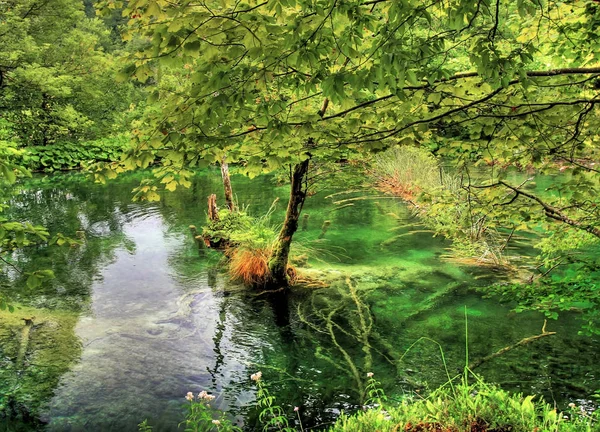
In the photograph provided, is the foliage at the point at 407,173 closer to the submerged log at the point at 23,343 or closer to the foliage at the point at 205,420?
the submerged log at the point at 23,343

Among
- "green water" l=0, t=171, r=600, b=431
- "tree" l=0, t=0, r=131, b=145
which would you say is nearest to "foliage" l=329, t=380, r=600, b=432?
"green water" l=0, t=171, r=600, b=431

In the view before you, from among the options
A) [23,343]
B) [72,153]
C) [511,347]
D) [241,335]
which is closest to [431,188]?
[511,347]

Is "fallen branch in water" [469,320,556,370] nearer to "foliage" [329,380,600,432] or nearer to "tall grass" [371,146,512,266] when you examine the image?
"foliage" [329,380,600,432]

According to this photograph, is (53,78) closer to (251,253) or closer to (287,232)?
(251,253)

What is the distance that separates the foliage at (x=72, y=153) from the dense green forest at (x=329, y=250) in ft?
22.4

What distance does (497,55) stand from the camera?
7.22 ft

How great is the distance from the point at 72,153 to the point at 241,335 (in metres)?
15.1

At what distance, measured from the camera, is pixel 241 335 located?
548cm

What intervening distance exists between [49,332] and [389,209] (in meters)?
8.18

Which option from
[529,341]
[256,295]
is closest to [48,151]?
[256,295]

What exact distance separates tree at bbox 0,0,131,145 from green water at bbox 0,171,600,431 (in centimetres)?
658

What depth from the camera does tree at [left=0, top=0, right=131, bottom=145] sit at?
13.1 metres

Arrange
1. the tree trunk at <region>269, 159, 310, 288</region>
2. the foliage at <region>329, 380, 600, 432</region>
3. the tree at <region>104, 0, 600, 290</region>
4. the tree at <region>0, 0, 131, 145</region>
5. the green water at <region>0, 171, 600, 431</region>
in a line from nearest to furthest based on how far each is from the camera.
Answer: the tree at <region>104, 0, 600, 290</region>, the foliage at <region>329, 380, 600, 432</region>, the green water at <region>0, 171, 600, 431</region>, the tree trunk at <region>269, 159, 310, 288</region>, the tree at <region>0, 0, 131, 145</region>

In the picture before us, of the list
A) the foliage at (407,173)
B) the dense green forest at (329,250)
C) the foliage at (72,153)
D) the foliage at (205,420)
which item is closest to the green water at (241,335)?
the dense green forest at (329,250)
